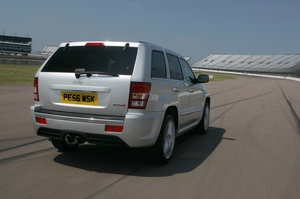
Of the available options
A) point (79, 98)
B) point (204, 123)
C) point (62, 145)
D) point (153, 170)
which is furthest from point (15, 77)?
point (153, 170)

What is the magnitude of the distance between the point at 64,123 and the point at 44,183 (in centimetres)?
79

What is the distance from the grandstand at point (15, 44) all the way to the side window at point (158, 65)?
123143 millimetres

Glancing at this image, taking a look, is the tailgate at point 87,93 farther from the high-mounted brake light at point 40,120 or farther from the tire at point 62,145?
the tire at point 62,145

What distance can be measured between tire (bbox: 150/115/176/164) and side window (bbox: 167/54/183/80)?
0.82 m

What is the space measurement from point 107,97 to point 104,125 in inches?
13.9

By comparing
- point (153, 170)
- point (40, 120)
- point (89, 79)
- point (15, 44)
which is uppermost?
point (15, 44)

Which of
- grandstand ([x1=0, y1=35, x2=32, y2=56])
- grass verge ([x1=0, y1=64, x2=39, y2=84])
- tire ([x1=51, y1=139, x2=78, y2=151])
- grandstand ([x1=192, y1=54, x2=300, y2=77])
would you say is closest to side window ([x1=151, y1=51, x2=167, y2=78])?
tire ([x1=51, y1=139, x2=78, y2=151])

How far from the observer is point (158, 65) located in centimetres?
486

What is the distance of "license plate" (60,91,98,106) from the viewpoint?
425 centimetres

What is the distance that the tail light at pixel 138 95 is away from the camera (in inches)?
164

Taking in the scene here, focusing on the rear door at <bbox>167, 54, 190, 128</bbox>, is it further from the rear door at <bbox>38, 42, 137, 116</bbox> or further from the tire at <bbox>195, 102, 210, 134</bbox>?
the tire at <bbox>195, 102, 210, 134</bbox>

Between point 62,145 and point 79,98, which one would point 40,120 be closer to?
point 79,98

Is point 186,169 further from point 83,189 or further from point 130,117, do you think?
point 83,189

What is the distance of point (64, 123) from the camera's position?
429 cm
